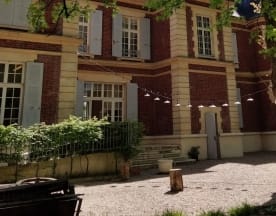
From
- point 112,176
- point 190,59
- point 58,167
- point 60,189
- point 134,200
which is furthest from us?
point 190,59

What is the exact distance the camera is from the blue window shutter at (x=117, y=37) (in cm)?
1614

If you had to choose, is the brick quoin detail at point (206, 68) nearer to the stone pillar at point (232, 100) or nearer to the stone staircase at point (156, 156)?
the stone pillar at point (232, 100)

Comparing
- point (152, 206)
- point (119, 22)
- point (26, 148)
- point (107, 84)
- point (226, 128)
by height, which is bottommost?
point (152, 206)

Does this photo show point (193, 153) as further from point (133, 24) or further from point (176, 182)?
point (133, 24)

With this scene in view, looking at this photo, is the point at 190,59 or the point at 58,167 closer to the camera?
the point at 58,167

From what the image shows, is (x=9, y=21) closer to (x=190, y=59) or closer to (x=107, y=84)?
(x=107, y=84)

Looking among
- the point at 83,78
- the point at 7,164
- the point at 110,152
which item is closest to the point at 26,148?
the point at 7,164

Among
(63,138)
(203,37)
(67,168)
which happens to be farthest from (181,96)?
(67,168)

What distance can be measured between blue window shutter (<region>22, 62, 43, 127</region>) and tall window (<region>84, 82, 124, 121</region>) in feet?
14.0

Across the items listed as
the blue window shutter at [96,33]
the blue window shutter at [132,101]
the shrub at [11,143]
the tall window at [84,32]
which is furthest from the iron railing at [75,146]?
the tall window at [84,32]

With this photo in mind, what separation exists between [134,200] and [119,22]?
1160cm

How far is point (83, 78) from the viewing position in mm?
15156

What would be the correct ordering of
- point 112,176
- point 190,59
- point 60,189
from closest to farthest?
point 60,189
point 112,176
point 190,59

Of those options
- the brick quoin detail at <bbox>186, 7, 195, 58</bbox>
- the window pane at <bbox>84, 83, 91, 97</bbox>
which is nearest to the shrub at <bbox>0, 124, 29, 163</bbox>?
the window pane at <bbox>84, 83, 91, 97</bbox>
